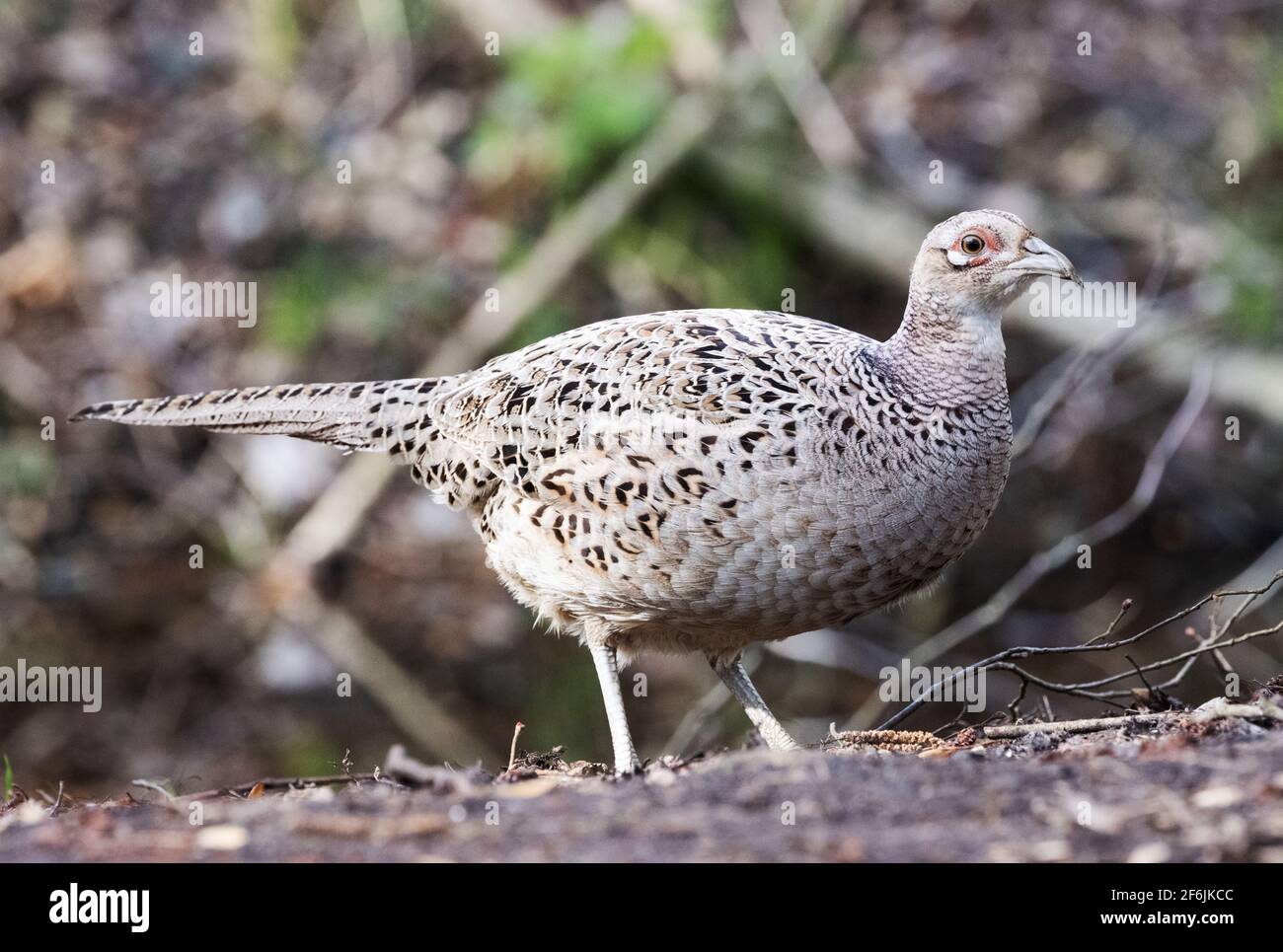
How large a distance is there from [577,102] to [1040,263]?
19.3 feet

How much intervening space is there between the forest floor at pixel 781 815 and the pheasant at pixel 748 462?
72cm


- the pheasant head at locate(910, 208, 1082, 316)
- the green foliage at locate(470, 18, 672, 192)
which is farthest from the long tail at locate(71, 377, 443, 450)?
the green foliage at locate(470, 18, 672, 192)

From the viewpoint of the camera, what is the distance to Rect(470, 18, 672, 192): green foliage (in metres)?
10.1

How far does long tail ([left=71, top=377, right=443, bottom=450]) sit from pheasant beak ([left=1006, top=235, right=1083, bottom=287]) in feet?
7.65

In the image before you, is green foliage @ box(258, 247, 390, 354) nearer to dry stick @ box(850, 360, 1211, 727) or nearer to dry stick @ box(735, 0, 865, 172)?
dry stick @ box(735, 0, 865, 172)

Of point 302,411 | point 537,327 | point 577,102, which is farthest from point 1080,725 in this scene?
point 577,102

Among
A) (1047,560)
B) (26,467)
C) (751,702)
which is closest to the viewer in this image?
(751,702)

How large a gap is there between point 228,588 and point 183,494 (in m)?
0.82

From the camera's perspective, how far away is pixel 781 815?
372 centimetres

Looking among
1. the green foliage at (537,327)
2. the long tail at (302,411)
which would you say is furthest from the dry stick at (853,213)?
the long tail at (302,411)

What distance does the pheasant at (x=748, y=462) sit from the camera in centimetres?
477

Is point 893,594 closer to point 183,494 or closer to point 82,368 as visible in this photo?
point 183,494

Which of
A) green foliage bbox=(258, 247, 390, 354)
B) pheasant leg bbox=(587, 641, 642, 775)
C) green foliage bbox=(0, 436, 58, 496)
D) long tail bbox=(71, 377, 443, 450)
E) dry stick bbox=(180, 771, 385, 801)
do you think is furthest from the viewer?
green foliage bbox=(258, 247, 390, 354)

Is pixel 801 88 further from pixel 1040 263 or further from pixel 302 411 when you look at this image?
pixel 1040 263
